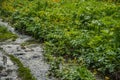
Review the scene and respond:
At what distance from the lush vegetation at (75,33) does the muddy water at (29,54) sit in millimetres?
291

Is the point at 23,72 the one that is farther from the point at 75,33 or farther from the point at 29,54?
the point at 75,33

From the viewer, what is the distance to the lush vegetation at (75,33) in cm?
905

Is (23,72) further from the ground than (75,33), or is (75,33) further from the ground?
(75,33)

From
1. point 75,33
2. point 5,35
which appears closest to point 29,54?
point 75,33

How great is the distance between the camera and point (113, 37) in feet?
33.6

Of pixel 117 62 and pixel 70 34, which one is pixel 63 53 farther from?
pixel 117 62

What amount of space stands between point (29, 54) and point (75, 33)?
5.77ft

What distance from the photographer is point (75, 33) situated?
11359 millimetres

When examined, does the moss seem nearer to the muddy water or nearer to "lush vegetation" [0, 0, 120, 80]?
the muddy water

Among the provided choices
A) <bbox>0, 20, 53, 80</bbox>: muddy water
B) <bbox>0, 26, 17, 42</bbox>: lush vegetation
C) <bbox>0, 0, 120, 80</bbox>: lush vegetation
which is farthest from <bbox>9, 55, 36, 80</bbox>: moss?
<bbox>0, 26, 17, 42</bbox>: lush vegetation

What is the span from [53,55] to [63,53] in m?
0.34

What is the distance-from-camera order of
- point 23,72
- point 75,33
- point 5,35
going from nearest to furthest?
point 23,72 → point 75,33 → point 5,35

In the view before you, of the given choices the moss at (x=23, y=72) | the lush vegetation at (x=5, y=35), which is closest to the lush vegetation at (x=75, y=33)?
the lush vegetation at (x=5, y=35)

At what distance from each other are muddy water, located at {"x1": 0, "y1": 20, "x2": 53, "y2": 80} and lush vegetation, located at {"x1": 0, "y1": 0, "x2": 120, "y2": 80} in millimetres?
291
